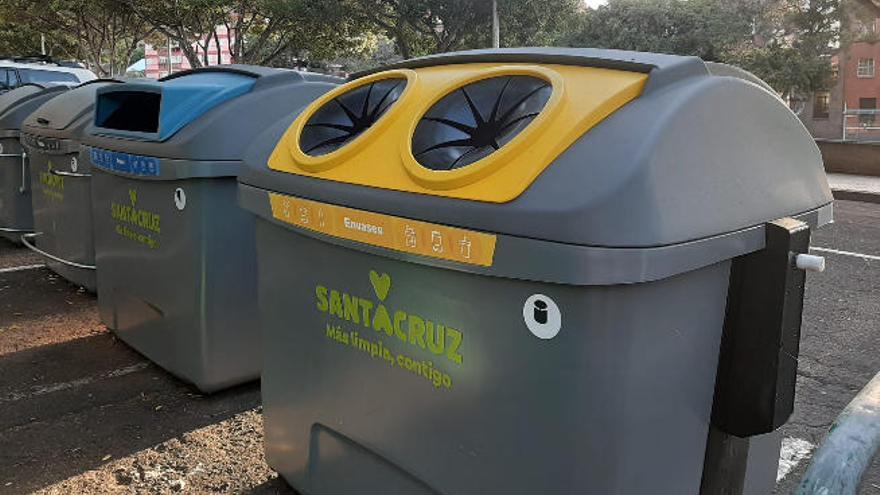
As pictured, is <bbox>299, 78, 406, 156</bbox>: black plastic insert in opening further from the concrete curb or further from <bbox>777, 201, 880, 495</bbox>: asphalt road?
the concrete curb

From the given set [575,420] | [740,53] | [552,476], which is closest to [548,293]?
[575,420]

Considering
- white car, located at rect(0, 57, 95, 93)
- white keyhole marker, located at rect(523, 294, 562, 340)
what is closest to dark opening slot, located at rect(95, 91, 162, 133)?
white keyhole marker, located at rect(523, 294, 562, 340)

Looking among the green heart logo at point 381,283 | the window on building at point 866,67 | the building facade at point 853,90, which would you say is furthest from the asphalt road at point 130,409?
the window on building at point 866,67

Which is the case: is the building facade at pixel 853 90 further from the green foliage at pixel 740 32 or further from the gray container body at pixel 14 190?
the gray container body at pixel 14 190

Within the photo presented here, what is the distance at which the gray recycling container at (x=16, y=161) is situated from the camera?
5.46m

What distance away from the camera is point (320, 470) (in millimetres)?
2184

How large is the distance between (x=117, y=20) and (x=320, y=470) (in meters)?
26.4

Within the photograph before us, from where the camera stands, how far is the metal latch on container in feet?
5.39

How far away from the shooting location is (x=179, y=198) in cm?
305

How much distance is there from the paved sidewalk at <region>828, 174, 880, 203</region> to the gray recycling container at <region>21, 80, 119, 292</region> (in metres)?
8.46

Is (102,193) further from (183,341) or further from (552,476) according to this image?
(552,476)

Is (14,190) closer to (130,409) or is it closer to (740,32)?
(130,409)

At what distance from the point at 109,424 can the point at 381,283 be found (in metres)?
1.78

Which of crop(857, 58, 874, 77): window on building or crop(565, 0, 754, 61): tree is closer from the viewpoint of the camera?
crop(565, 0, 754, 61): tree
